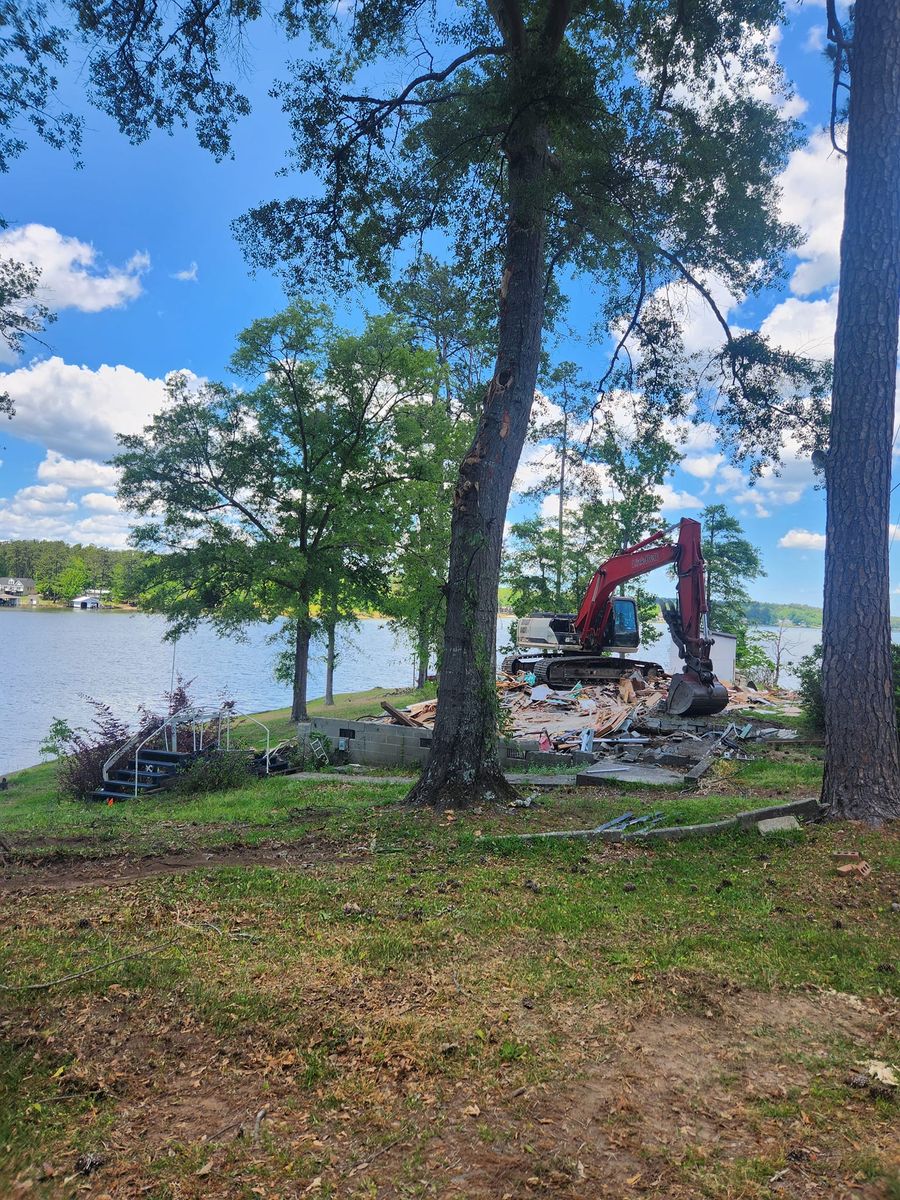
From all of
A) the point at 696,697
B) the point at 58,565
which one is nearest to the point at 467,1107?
the point at 696,697

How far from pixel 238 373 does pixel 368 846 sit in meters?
16.9

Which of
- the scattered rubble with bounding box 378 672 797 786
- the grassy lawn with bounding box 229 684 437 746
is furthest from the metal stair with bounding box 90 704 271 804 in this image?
the scattered rubble with bounding box 378 672 797 786

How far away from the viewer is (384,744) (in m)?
13.3

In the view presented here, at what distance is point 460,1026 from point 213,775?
9.96 m

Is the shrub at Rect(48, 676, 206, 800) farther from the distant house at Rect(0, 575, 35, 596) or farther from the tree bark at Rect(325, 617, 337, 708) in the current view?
the distant house at Rect(0, 575, 35, 596)

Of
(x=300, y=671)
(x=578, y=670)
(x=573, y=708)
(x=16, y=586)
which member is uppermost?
(x=16, y=586)

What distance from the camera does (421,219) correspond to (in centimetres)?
1012

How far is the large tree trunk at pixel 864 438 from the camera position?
19.3ft

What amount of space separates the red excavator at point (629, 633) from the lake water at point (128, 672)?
5.32 m

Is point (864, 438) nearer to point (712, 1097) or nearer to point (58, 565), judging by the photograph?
point (712, 1097)

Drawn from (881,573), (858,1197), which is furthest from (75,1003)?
(881,573)

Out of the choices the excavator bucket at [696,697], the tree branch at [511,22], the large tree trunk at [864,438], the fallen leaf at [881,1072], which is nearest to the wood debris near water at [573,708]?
the excavator bucket at [696,697]

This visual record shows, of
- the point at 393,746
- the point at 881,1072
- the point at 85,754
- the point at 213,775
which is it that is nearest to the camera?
the point at 881,1072

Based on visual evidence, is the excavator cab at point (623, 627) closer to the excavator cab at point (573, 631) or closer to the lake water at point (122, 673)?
the excavator cab at point (573, 631)
